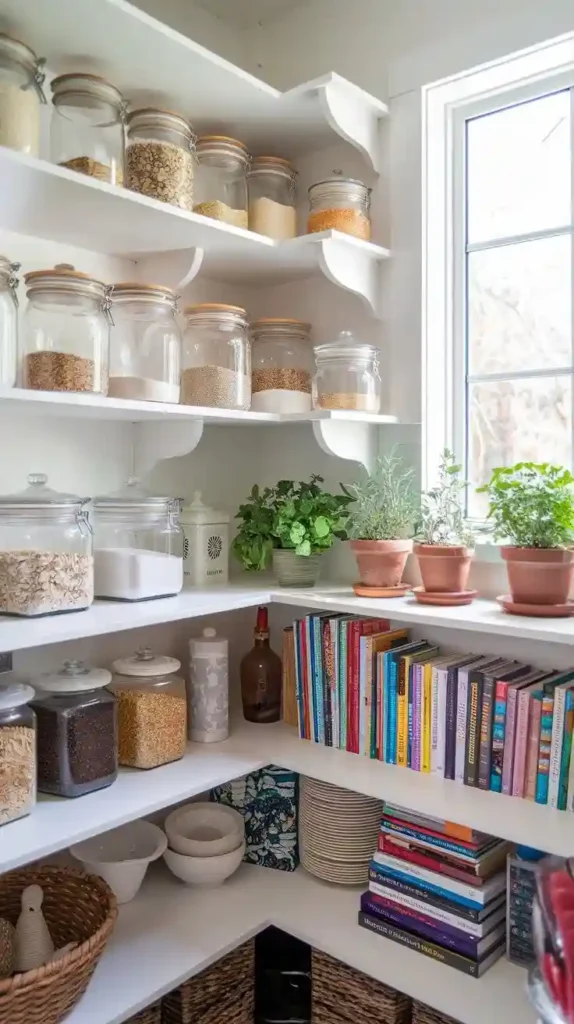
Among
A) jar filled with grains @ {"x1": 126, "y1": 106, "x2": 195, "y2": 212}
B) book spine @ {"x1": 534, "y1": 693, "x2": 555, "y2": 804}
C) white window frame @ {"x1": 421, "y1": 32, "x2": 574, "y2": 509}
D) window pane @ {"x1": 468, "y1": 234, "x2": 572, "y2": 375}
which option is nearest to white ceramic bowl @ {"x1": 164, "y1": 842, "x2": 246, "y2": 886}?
book spine @ {"x1": 534, "y1": 693, "x2": 555, "y2": 804}

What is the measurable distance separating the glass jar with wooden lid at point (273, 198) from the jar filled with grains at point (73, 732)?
41.9 inches

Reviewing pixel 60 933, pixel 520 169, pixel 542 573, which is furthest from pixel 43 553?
pixel 520 169

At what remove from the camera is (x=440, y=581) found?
Answer: 5.48ft

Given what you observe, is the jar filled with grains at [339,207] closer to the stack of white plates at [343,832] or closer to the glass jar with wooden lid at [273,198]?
the glass jar with wooden lid at [273,198]

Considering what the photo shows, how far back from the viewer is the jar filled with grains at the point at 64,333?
4.61 ft

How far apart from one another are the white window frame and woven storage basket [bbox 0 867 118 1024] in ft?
3.64

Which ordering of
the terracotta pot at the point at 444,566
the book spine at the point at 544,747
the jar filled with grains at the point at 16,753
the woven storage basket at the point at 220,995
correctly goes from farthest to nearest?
the terracotta pot at the point at 444,566 → the woven storage basket at the point at 220,995 → the book spine at the point at 544,747 → the jar filled with grains at the point at 16,753

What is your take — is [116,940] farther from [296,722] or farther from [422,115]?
[422,115]

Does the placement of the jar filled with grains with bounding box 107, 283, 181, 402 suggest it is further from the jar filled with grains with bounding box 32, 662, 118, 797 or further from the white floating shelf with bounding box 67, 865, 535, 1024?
the white floating shelf with bounding box 67, 865, 535, 1024

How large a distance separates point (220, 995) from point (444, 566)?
97 centimetres

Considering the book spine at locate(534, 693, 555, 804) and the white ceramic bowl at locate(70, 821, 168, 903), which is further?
the white ceramic bowl at locate(70, 821, 168, 903)

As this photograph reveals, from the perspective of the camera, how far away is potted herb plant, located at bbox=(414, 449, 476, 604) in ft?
5.44

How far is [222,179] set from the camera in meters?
1.82

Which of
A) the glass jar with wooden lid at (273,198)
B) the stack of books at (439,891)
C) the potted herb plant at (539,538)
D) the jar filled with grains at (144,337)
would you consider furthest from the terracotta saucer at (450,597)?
the glass jar with wooden lid at (273,198)
